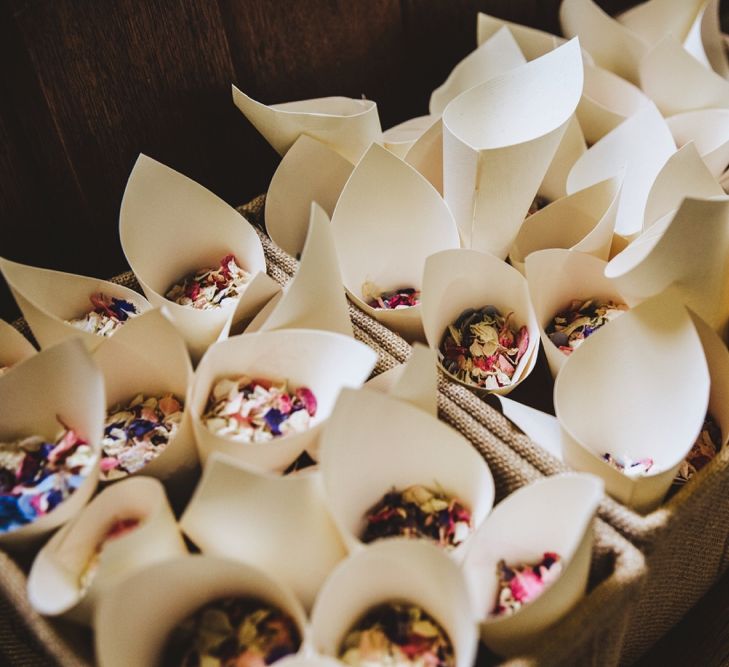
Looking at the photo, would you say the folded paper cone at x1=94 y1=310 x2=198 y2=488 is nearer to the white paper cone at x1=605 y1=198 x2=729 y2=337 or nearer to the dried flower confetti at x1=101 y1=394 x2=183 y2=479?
the dried flower confetti at x1=101 y1=394 x2=183 y2=479

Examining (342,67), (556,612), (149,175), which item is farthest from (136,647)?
(342,67)

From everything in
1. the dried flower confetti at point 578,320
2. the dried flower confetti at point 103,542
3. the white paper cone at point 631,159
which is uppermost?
the white paper cone at point 631,159

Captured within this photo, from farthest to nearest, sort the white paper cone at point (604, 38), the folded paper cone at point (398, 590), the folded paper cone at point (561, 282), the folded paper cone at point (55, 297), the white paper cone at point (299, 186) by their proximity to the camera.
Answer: the white paper cone at point (604, 38)
the white paper cone at point (299, 186)
the folded paper cone at point (561, 282)
the folded paper cone at point (55, 297)
the folded paper cone at point (398, 590)

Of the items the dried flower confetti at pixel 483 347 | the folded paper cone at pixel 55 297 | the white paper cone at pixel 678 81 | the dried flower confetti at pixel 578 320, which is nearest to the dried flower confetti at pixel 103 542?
the folded paper cone at pixel 55 297

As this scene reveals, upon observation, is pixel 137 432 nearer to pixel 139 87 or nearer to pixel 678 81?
pixel 139 87

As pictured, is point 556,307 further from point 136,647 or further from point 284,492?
point 136,647

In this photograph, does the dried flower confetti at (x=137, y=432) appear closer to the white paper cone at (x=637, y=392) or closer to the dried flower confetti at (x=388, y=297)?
the dried flower confetti at (x=388, y=297)
